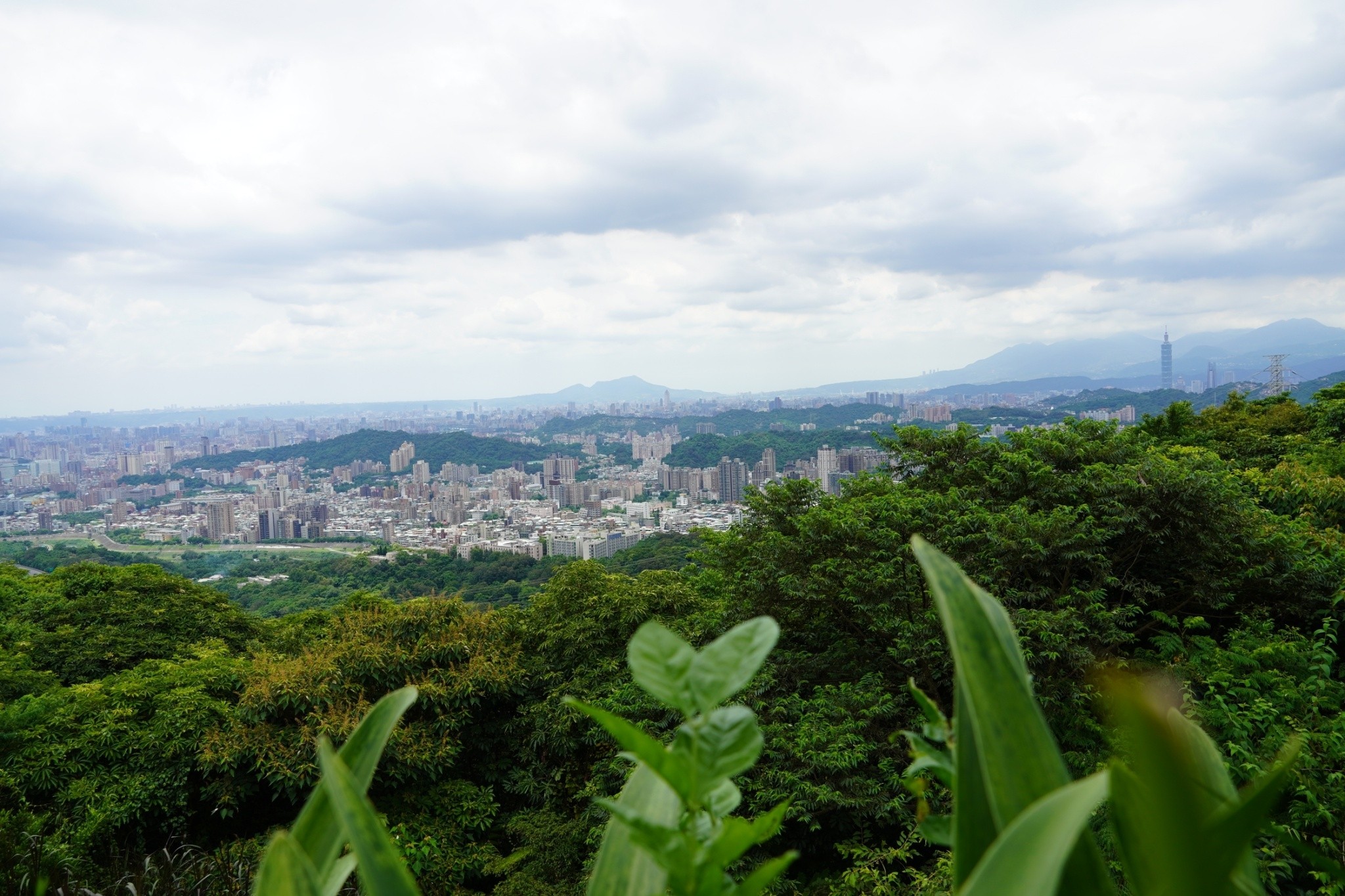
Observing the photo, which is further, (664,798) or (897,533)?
(897,533)

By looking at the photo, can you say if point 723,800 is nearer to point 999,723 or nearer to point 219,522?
point 999,723

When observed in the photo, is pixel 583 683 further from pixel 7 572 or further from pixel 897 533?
pixel 7 572

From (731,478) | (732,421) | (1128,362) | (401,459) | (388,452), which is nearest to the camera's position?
(731,478)

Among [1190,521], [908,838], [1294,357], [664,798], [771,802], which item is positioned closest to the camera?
[664,798]

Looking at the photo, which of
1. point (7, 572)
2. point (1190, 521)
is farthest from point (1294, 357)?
point (7, 572)

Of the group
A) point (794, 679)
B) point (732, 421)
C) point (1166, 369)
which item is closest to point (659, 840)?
point (794, 679)
